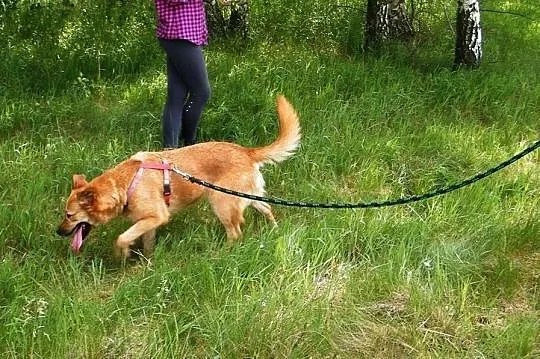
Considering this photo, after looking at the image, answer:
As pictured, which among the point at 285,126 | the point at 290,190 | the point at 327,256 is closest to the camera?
the point at 327,256

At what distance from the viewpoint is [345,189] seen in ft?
16.6

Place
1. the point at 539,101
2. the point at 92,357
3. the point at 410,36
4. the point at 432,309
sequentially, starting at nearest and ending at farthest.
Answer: the point at 92,357 → the point at 432,309 → the point at 539,101 → the point at 410,36

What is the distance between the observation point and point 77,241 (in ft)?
13.3

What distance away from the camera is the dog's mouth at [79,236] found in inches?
159

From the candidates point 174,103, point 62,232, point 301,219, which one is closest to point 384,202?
point 301,219

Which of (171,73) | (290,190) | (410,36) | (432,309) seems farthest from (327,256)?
(410,36)

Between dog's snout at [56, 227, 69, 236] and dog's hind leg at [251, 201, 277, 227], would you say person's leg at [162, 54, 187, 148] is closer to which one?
dog's hind leg at [251, 201, 277, 227]

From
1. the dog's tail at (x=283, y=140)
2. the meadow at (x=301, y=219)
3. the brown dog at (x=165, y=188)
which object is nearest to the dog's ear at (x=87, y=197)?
the brown dog at (x=165, y=188)

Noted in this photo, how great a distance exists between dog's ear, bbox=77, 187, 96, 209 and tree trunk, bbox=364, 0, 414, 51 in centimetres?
420

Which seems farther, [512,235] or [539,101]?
[539,101]

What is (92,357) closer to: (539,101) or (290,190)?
(290,190)

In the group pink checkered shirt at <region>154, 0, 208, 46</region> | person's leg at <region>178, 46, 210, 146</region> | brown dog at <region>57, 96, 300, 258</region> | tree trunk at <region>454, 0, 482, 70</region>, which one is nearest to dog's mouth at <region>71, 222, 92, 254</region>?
brown dog at <region>57, 96, 300, 258</region>

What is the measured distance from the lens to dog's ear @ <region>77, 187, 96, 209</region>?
4.02 m

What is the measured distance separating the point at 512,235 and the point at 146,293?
2393 millimetres
